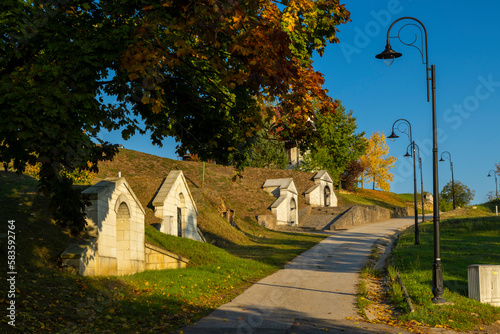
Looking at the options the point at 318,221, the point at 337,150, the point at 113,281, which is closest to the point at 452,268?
the point at 113,281

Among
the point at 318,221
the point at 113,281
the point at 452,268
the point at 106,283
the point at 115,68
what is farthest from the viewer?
the point at 318,221

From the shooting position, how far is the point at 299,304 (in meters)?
13.0

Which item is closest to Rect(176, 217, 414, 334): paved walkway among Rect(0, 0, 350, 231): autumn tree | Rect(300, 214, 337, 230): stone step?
Rect(0, 0, 350, 231): autumn tree

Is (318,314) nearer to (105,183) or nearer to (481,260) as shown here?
(105,183)

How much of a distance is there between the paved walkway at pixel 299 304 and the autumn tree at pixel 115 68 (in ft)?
14.1

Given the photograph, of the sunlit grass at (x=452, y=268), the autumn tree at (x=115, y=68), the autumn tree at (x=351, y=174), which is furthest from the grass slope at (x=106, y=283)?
the autumn tree at (x=351, y=174)

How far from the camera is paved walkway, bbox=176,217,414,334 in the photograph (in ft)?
33.3

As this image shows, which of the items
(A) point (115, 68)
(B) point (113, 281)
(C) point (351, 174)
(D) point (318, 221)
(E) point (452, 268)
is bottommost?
(E) point (452, 268)

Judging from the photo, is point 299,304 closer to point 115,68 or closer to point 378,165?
point 115,68

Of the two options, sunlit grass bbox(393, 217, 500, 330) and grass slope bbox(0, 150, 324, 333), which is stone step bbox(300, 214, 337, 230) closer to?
sunlit grass bbox(393, 217, 500, 330)

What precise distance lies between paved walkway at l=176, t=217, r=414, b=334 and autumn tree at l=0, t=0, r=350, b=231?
4302 millimetres

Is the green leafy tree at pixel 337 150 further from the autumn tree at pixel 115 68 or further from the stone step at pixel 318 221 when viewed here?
the autumn tree at pixel 115 68

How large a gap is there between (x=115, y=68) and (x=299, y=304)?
25.9 feet

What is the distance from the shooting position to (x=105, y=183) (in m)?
15.1
